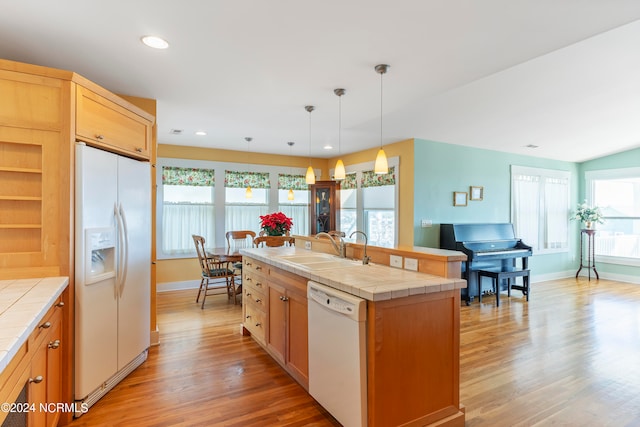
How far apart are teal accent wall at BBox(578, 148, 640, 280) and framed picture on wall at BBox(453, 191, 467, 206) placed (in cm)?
371

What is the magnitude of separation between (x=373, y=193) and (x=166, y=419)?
4634 mm

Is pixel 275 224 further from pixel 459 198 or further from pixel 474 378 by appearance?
pixel 459 198

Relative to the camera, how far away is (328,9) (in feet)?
5.95

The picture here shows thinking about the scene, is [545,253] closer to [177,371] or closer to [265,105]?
[265,105]

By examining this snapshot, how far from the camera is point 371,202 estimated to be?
5.96m

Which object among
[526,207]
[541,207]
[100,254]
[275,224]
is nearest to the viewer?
[100,254]

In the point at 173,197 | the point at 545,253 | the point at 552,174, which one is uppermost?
the point at 552,174

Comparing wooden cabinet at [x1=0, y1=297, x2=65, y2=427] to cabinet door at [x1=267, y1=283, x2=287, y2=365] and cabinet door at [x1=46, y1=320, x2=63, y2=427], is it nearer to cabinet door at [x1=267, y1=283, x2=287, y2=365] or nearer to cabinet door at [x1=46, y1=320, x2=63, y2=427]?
cabinet door at [x1=46, y1=320, x2=63, y2=427]

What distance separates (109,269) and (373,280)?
1931 millimetres

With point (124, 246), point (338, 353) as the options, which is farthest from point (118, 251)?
point (338, 353)

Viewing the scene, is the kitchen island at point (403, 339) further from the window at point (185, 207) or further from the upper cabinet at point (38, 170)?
the window at point (185, 207)

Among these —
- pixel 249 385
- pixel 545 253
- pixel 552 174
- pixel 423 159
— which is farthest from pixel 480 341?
pixel 552 174

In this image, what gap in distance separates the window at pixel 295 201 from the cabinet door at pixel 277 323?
3.70 meters

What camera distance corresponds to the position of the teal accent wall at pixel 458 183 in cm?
501
